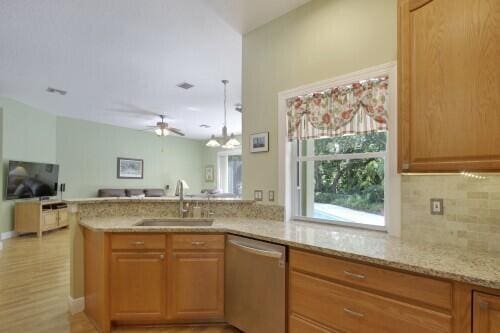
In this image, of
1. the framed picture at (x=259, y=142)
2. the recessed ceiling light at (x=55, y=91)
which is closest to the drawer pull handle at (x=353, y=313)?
the framed picture at (x=259, y=142)

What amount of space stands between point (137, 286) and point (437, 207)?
2277 mm

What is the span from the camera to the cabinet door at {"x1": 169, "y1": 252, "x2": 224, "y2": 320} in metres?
2.38

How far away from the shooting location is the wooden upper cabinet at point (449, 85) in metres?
1.40

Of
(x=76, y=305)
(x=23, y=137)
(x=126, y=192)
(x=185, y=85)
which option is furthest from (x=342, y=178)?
(x=126, y=192)

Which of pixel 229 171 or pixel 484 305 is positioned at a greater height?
pixel 229 171

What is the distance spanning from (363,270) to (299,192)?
1315 millimetres

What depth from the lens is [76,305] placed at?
2730 millimetres

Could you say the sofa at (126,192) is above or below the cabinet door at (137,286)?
above

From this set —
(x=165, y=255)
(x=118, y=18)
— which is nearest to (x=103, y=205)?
(x=165, y=255)

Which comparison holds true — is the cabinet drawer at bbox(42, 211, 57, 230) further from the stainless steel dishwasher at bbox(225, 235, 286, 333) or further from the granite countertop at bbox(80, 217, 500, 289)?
the stainless steel dishwasher at bbox(225, 235, 286, 333)

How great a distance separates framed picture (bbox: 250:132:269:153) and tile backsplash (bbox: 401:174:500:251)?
52.4 inches

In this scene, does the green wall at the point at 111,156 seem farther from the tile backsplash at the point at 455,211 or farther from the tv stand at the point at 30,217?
the tile backsplash at the point at 455,211

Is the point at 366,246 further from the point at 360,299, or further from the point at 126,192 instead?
the point at 126,192

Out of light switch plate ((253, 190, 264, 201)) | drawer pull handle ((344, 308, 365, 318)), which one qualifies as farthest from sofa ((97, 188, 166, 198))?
drawer pull handle ((344, 308, 365, 318))
